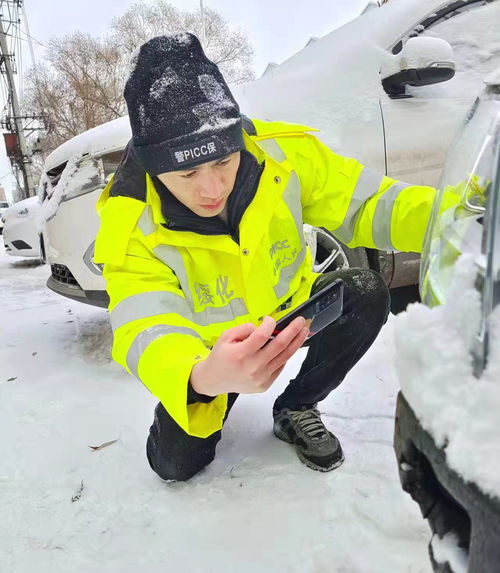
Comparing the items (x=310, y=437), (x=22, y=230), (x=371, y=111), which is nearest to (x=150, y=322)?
(x=310, y=437)

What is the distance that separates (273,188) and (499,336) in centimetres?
94

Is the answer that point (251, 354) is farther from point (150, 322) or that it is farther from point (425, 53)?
point (425, 53)

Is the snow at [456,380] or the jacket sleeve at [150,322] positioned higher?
the snow at [456,380]

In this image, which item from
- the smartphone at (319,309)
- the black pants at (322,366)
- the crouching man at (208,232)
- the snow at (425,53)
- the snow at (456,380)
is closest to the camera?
the snow at (456,380)

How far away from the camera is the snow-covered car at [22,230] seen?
5.33 meters

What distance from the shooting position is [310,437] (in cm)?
163

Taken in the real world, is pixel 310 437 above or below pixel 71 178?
below

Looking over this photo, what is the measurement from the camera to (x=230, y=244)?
1.40 metres

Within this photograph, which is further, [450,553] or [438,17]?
[438,17]

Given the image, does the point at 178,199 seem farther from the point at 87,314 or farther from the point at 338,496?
the point at 87,314

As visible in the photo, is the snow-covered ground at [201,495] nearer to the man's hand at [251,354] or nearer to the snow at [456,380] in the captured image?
the man's hand at [251,354]

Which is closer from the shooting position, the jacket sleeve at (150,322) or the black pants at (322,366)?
the jacket sleeve at (150,322)

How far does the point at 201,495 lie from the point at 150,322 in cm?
62

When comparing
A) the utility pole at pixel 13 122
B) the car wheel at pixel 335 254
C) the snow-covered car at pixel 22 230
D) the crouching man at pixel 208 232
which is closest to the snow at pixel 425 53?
the car wheel at pixel 335 254
